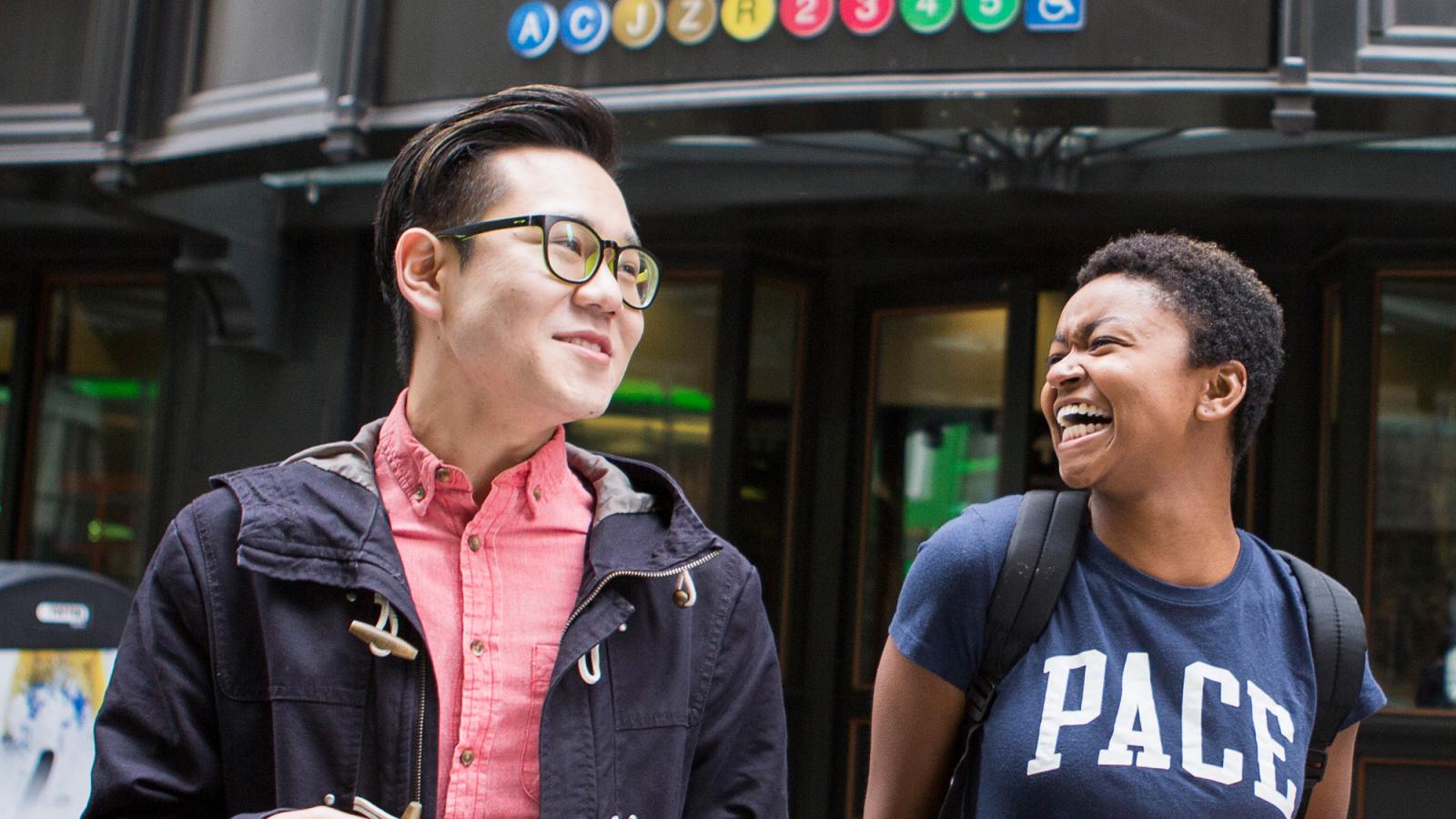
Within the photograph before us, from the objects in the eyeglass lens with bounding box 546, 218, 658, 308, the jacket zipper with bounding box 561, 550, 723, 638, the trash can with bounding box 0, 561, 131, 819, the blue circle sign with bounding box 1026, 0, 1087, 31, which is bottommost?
the trash can with bounding box 0, 561, 131, 819

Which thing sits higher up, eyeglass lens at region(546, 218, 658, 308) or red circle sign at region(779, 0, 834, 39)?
red circle sign at region(779, 0, 834, 39)

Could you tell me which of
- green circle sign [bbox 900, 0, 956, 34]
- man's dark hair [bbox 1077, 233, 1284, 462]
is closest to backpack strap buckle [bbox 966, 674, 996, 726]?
man's dark hair [bbox 1077, 233, 1284, 462]

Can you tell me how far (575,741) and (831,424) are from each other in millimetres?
5539

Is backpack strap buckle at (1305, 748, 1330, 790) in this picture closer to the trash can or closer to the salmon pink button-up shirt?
the salmon pink button-up shirt

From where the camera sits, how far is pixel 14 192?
263 inches

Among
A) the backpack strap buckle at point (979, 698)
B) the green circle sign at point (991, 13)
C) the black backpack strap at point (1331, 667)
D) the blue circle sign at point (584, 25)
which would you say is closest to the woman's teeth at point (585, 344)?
the backpack strap buckle at point (979, 698)

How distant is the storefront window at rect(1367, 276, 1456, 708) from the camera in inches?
246

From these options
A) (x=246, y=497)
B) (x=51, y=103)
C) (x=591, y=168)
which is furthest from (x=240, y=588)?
(x=51, y=103)

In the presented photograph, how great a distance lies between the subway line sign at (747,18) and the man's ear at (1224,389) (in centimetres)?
255

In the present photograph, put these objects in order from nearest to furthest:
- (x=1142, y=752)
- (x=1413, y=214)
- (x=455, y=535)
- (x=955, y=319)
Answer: (x=455, y=535), (x=1142, y=752), (x=1413, y=214), (x=955, y=319)

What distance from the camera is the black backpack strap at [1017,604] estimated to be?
2385 millimetres

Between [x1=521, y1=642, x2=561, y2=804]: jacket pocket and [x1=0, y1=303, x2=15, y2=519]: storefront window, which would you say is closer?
[x1=521, y1=642, x2=561, y2=804]: jacket pocket

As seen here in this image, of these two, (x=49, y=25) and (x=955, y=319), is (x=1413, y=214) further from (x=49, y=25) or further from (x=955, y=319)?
(x=49, y=25)

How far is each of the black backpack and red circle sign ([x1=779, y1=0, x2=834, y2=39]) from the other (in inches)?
116
